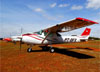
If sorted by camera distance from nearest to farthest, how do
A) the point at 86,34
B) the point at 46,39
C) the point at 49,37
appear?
the point at 46,39 → the point at 49,37 → the point at 86,34

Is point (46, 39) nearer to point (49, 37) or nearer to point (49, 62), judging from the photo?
point (49, 37)

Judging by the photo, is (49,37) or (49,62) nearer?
(49,62)

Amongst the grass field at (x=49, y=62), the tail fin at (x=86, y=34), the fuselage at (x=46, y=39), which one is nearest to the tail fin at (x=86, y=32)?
the tail fin at (x=86, y=34)

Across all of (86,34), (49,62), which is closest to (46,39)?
(49,62)

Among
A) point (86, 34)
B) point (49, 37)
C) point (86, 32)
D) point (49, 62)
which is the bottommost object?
point (49, 62)

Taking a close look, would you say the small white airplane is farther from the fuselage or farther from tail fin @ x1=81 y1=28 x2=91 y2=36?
tail fin @ x1=81 y1=28 x2=91 y2=36

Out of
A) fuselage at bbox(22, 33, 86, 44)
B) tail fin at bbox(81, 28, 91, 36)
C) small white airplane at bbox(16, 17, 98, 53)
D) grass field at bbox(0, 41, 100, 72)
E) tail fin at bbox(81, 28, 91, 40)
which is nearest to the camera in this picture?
grass field at bbox(0, 41, 100, 72)

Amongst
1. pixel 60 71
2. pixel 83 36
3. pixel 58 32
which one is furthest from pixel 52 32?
pixel 60 71

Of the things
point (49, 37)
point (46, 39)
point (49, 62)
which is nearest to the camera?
point (49, 62)

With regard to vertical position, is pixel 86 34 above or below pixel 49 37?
above

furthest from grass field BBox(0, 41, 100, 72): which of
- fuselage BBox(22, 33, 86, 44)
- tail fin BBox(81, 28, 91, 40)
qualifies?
tail fin BBox(81, 28, 91, 40)

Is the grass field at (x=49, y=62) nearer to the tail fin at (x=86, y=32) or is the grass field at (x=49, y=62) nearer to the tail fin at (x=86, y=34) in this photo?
the tail fin at (x=86, y=34)

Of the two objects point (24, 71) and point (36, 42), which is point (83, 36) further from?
point (24, 71)

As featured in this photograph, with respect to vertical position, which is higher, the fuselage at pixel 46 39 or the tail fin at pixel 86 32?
the tail fin at pixel 86 32
